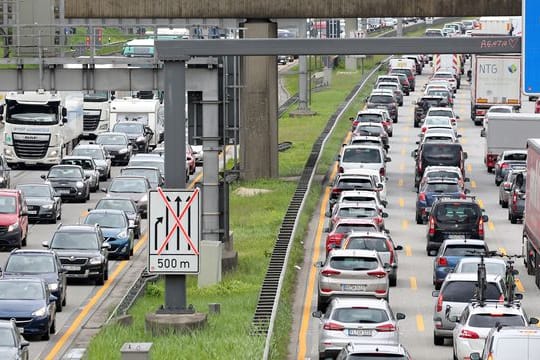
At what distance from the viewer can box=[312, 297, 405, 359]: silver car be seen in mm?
32375

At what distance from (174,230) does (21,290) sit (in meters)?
5.81

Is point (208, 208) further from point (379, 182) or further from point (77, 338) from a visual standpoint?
point (379, 182)

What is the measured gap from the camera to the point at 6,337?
30.6 meters

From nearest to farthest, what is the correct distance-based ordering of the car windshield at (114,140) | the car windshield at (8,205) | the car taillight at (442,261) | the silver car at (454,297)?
1. the silver car at (454,297)
2. the car taillight at (442,261)
3. the car windshield at (8,205)
4. the car windshield at (114,140)

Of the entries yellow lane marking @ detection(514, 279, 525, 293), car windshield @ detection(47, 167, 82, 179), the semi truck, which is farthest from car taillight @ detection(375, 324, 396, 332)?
car windshield @ detection(47, 167, 82, 179)

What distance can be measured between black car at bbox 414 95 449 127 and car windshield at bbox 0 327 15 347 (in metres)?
58.5

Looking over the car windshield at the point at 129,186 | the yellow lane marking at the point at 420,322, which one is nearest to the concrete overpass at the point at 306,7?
the car windshield at the point at 129,186

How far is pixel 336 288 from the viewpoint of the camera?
39.1 m

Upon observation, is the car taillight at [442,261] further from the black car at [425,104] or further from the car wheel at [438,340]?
the black car at [425,104]

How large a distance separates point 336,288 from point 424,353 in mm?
4363

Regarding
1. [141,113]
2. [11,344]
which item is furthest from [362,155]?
[11,344]

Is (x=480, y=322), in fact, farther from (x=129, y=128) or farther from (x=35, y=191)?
(x=129, y=128)

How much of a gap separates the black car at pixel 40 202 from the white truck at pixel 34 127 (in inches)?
554

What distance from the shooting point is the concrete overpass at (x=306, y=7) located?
6172cm
